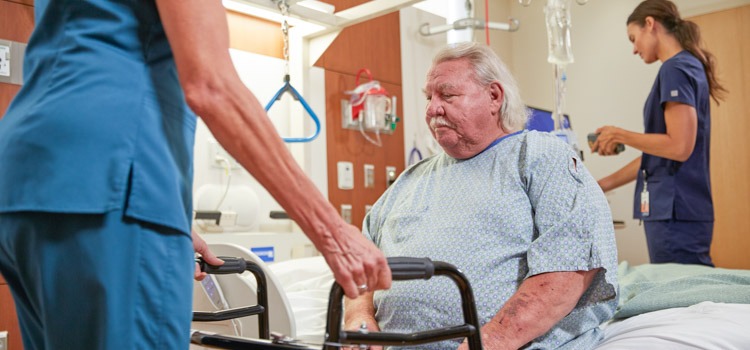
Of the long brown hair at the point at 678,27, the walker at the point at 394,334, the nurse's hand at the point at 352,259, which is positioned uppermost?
the long brown hair at the point at 678,27

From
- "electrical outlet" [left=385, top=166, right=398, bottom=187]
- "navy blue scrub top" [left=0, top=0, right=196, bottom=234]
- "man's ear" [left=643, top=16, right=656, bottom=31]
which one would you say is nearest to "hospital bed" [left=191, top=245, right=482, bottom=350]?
"navy blue scrub top" [left=0, top=0, right=196, bottom=234]

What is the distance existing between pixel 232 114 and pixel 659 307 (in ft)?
4.64

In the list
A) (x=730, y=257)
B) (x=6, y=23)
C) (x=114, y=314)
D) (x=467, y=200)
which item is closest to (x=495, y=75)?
(x=467, y=200)

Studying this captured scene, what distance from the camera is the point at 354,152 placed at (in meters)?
3.88

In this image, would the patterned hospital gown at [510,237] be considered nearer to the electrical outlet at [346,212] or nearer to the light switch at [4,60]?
the light switch at [4,60]

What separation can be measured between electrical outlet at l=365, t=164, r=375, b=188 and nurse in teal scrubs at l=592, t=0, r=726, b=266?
1.45m

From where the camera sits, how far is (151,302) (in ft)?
2.69

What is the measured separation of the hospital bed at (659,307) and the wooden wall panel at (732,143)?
8.35 ft

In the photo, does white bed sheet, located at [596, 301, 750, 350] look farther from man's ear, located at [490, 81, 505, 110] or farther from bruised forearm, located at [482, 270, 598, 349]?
man's ear, located at [490, 81, 505, 110]

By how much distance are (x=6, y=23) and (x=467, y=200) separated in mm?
1842

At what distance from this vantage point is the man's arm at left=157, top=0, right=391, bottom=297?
0.82m

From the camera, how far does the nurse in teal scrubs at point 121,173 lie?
79cm

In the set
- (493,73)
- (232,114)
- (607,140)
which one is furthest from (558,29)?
(232,114)

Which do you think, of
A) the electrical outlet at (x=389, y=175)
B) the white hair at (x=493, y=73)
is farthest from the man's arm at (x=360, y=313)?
the electrical outlet at (x=389, y=175)
